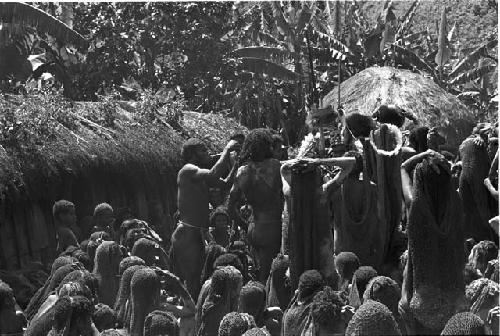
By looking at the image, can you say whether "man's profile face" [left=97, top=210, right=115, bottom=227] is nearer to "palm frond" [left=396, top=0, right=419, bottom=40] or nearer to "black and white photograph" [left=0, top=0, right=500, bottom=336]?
"black and white photograph" [left=0, top=0, right=500, bottom=336]

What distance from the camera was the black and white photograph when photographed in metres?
9.23

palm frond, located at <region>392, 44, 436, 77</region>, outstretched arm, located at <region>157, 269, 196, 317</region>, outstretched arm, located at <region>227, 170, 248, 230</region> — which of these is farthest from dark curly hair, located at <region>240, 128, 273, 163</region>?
palm frond, located at <region>392, 44, 436, 77</region>

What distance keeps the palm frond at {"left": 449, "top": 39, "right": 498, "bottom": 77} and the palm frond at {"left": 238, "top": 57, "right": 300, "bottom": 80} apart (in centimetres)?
491

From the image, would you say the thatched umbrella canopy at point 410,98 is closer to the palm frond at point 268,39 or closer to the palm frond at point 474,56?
the palm frond at point 268,39

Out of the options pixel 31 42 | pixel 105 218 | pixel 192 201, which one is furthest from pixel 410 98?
pixel 192 201

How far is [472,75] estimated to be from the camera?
28.4 metres

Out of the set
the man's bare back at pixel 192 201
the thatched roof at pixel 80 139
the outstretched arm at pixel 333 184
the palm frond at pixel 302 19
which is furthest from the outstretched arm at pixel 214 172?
the palm frond at pixel 302 19

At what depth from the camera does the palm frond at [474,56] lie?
91.0 feet

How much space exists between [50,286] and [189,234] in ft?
9.56

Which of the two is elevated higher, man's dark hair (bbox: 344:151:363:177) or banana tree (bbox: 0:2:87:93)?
banana tree (bbox: 0:2:87:93)

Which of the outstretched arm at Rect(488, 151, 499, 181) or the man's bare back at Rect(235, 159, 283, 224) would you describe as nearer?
the man's bare back at Rect(235, 159, 283, 224)

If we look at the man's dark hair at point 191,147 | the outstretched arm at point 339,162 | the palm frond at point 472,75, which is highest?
the palm frond at point 472,75

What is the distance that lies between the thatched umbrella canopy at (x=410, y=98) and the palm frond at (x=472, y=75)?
467 cm

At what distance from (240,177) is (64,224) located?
7.89 feet
